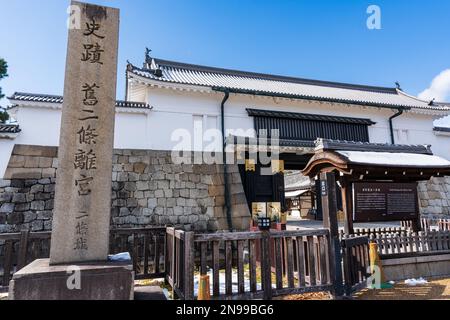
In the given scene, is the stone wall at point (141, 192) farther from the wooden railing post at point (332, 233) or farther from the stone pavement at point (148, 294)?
the stone pavement at point (148, 294)

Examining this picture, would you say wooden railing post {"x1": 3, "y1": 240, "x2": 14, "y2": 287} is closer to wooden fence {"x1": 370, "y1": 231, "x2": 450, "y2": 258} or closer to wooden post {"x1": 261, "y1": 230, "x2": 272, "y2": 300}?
wooden post {"x1": 261, "y1": 230, "x2": 272, "y2": 300}

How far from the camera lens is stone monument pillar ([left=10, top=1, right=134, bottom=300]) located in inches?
122

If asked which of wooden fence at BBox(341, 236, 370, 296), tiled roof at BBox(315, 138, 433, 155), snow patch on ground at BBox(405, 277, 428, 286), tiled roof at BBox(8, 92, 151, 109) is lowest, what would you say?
snow patch on ground at BBox(405, 277, 428, 286)

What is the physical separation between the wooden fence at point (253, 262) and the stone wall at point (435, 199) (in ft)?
43.4

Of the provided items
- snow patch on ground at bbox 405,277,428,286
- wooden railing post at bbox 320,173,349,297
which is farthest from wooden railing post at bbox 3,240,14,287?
snow patch on ground at bbox 405,277,428,286

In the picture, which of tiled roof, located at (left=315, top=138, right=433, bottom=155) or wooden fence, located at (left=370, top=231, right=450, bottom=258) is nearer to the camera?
wooden fence, located at (left=370, top=231, right=450, bottom=258)

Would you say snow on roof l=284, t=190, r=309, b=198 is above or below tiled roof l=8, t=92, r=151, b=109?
below

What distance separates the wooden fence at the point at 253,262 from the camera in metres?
4.58

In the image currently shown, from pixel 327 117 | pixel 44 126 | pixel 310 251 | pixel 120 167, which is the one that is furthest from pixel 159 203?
pixel 327 117

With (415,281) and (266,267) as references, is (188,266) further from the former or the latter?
(415,281)

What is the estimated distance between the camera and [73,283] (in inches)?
123

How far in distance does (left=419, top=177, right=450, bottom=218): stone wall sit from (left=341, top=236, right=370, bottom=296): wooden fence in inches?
469

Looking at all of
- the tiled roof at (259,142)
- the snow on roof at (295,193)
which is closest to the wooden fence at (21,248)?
the tiled roof at (259,142)

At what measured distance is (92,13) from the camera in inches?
161
